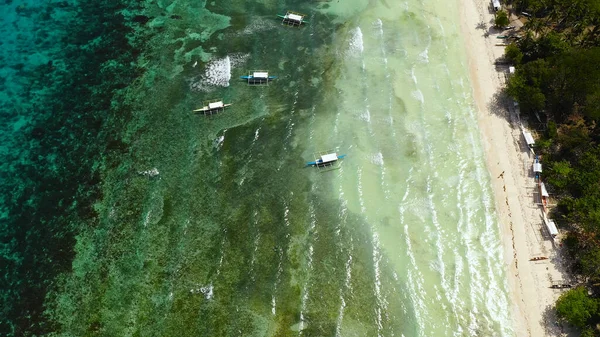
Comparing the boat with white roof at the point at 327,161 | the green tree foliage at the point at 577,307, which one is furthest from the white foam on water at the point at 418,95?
the green tree foliage at the point at 577,307

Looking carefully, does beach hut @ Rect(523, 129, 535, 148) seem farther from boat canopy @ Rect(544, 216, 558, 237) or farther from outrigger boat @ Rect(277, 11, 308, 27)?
outrigger boat @ Rect(277, 11, 308, 27)

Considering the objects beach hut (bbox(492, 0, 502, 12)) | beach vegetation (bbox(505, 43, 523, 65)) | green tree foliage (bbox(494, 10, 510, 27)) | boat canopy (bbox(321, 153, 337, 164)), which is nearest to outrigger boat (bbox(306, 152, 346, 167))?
boat canopy (bbox(321, 153, 337, 164))

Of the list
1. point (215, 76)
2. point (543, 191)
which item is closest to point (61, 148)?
point (215, 76)

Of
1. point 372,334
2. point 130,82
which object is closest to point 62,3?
point 130,82

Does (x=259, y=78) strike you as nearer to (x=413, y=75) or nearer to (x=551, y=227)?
(x=413, y=75)

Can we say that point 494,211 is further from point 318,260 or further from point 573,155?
point 318,260

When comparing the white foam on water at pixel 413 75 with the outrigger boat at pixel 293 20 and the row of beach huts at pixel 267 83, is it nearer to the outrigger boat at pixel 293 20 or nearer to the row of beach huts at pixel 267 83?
the row of beach huts at pixel 267 83

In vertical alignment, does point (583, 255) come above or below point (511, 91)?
below
